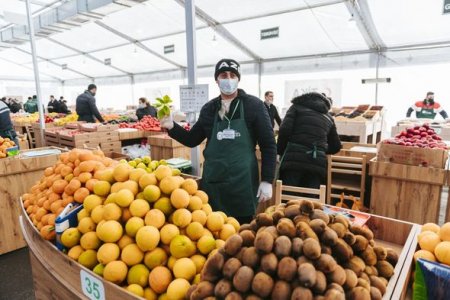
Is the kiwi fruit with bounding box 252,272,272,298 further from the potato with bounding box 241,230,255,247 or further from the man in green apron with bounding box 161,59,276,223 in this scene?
the man in green apron with bounding box 161,59,276,223

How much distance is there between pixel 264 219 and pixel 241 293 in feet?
0.91

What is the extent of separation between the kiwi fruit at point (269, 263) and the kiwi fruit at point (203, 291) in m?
0.18

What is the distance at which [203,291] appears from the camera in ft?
3.05

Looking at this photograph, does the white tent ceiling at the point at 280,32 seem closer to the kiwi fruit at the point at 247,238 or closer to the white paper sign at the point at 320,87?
the white paper sign at the point at 320,87

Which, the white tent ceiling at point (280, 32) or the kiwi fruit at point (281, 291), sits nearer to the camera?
the kiwi fruit at point (281, 291)

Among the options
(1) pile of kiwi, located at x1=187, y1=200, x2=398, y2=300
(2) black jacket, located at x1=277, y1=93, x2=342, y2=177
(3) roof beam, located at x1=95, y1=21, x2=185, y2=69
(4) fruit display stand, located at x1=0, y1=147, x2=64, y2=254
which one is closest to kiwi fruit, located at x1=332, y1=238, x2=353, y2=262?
(1) pile of kiwi, located at x1=187, y1=200, x2=398, y2=300

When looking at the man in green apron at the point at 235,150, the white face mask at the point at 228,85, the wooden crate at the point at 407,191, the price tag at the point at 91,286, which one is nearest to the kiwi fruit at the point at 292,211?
the price tag at the point at 91,286

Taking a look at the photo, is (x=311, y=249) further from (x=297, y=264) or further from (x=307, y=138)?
(x=307, y=138)

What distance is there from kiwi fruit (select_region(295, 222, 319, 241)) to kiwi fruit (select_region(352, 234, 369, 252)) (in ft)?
0.63

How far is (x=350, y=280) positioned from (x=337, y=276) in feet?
0.18

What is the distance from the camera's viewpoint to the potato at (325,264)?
877 mm

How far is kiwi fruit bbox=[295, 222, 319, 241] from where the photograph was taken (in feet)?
3.11

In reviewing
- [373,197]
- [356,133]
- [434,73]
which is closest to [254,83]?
[434,73]

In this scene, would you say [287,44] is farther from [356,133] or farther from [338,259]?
[338,259]
